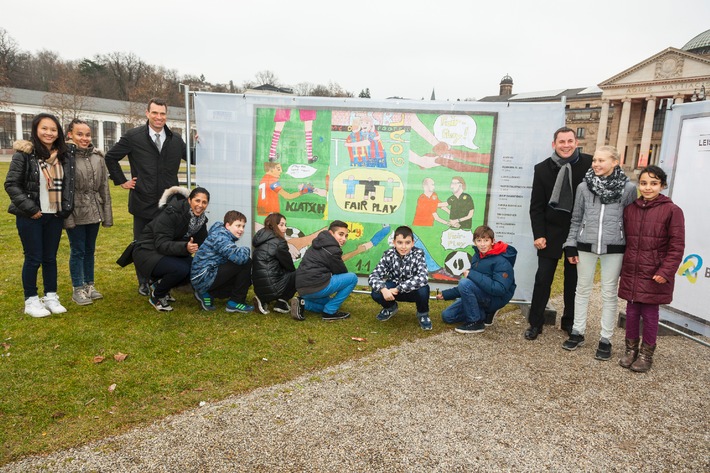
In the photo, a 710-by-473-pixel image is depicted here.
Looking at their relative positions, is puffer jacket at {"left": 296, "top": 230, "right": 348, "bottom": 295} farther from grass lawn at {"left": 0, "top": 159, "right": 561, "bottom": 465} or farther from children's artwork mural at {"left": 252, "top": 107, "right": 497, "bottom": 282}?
children's artwork mural at {"left": 252, "top": 107, "right": 497, "bottom": 282}

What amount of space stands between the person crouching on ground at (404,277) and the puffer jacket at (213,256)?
5.17 feet

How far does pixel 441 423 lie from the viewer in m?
3.21

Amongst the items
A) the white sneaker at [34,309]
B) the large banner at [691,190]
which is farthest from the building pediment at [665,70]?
the white sneaker at [34,309]

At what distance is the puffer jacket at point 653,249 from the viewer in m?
4.13

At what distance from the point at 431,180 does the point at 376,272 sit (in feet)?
4.71

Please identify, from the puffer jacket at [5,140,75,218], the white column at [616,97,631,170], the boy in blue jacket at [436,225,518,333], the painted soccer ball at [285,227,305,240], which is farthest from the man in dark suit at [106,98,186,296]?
the white column at [616,97,631,170]

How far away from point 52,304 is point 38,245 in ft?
2.30

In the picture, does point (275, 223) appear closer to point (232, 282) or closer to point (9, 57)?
point (232, 282)

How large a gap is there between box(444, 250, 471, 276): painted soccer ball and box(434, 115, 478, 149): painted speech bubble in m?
1.36

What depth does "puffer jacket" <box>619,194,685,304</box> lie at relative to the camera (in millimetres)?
4133

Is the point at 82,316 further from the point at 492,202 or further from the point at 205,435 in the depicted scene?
the point at 492,202

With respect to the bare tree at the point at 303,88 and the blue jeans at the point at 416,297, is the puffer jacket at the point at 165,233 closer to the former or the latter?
the blue jeans at the point at 416,297

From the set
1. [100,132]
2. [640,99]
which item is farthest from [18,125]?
[640,99]

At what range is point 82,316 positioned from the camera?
511 cm
